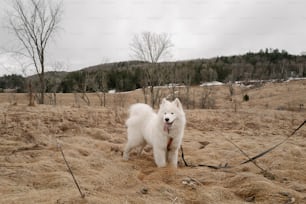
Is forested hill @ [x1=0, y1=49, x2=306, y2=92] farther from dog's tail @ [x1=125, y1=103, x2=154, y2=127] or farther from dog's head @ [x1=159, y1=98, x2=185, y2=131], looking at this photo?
dog's head @ [x1=159, y1=98, x2=185, y2=131]

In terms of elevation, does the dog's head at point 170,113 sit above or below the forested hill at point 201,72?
below

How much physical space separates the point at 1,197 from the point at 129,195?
153cm

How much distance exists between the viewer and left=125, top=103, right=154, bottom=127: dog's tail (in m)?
6.01

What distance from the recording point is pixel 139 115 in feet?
20.1

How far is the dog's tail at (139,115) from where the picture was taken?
19.7 feet

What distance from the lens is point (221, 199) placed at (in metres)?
3.58

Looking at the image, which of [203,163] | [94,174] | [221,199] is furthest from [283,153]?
[94,174]

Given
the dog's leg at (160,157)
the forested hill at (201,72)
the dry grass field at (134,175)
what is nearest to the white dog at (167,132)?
the dog's leg at (160,157)

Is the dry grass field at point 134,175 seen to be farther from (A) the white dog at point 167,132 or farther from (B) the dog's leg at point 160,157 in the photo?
(A) the white dog at point 167,132

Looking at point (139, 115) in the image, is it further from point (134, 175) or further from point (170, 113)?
point (134, 175)

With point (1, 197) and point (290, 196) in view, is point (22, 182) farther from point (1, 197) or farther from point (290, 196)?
point (290, 196)

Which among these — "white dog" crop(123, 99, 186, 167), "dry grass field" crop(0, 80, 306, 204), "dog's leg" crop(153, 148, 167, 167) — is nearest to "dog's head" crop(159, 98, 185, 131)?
"white dog" crop(123, 99, 186, 167)

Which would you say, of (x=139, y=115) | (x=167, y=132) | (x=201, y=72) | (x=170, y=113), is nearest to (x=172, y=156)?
(x=167, y=132)

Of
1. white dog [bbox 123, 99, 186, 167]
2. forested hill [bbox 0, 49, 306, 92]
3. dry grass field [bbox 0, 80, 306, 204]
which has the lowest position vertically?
dry grass field [bbox 0, 80, 306, 204]
